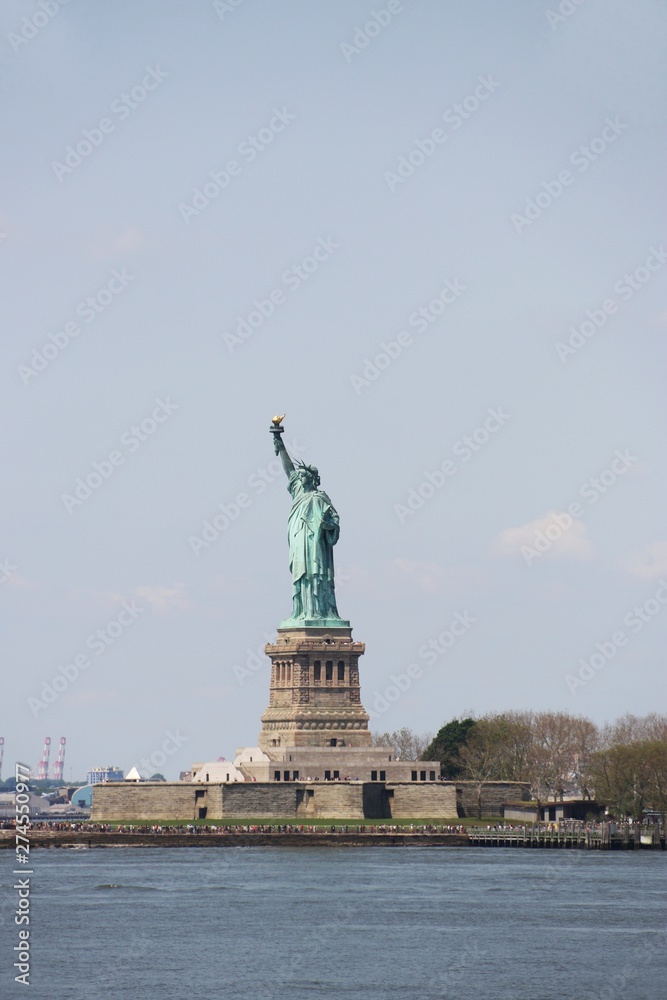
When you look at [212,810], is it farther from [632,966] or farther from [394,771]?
[632,966]

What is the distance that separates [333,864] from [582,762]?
41.0m

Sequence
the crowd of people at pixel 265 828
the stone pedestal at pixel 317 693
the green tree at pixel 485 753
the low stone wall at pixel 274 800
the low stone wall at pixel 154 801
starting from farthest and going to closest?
the green tree at pixel 485 753
the stone pedestal at pixel 317 693
the low stone wall at pixel 154 801
the low stone wall at pixel 274 800
the crowd of people at pixel 265 828

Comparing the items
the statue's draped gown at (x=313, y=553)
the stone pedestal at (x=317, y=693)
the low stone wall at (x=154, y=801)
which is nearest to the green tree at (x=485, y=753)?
the stone pedestal at (x=317, y=693)

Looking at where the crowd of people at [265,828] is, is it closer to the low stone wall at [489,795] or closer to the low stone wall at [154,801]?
the low stone wall at [154,801]

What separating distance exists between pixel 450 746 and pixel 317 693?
19960mm

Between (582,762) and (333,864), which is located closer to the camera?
(333,864)

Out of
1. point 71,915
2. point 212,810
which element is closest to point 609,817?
point 212,810

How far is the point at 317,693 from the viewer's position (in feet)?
407

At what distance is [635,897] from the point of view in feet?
280

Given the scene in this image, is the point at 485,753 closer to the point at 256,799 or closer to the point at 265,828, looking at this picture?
the point at 256,799

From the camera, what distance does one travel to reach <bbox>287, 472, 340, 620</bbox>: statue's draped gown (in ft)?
415

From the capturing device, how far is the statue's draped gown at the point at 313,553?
415 feet

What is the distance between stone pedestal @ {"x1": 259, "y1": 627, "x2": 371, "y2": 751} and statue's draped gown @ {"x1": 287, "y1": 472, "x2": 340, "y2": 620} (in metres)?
2.07

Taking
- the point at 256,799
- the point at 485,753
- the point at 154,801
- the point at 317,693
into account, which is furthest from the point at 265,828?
the point at 485,753
